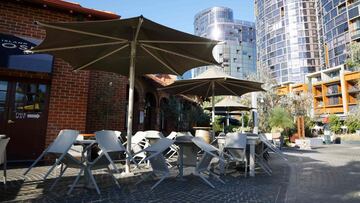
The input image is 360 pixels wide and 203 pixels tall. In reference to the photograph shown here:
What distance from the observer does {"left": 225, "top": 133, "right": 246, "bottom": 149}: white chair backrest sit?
210 inches

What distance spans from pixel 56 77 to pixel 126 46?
2.67m

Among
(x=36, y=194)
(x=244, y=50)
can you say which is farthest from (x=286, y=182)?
(x=244, y=50)

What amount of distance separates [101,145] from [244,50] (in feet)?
347

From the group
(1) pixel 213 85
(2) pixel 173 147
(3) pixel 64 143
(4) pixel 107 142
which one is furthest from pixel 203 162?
(1) pixel 213 85

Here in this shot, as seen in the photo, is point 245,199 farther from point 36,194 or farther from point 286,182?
point 36,194

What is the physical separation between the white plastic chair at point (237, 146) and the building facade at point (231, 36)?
89159 millimetres

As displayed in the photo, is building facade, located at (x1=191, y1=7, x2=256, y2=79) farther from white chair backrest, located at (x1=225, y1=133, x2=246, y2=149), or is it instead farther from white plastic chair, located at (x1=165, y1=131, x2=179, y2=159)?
white chair backrest, located at (x1=225, y1=133, x2=246, y2=149)

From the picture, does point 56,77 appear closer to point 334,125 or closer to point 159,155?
point 159,155

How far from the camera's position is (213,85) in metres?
7.65

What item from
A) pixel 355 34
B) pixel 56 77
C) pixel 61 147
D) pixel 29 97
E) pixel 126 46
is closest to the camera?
pixel 61 147

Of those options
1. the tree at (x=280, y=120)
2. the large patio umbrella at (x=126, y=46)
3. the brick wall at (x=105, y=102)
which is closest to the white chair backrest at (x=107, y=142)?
the large patio umbrella at (x=126, y=46)

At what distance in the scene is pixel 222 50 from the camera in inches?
3836

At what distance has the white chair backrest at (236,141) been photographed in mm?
5332

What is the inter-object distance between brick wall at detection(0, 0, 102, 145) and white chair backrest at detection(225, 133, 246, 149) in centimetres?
394
